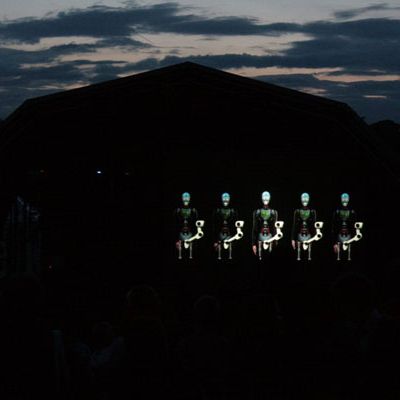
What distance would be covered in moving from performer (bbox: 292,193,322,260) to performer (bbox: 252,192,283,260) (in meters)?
0.35

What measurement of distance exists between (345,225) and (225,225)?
2670 millimetres

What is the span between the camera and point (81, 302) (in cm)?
2119

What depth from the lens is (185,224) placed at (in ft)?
72.7

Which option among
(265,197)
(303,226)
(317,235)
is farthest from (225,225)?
(317,235)

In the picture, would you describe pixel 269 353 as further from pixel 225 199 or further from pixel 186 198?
pixel 225 199

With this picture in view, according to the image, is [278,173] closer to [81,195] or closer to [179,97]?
[179,97]

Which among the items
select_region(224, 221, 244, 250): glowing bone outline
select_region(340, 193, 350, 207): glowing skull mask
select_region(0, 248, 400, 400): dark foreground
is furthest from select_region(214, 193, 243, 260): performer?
select_region(0, 248, 400, 400): dark foreground

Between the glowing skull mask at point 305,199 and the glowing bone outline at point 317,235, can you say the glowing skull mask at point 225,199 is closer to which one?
the glowing skull mask at point 305,199

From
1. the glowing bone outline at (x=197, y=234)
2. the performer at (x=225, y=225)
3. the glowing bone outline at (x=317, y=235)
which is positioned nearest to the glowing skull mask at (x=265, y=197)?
the performer at (x=225, y=225)

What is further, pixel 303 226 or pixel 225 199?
pixel 303 226

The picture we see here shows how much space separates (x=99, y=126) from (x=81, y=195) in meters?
1.51

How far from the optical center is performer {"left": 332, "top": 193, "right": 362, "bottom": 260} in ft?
73.8

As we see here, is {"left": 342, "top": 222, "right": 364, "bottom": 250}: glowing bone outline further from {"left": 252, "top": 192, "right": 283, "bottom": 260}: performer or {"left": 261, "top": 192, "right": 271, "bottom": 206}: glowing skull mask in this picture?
{"left": 261, "top": 192, "right": 271, "bottom": 206}: glowing skull mask

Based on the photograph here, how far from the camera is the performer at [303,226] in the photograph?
74.1ft
